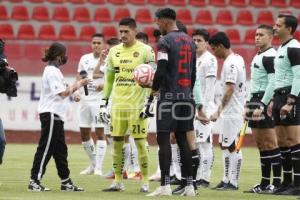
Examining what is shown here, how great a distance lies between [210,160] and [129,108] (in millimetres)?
2238

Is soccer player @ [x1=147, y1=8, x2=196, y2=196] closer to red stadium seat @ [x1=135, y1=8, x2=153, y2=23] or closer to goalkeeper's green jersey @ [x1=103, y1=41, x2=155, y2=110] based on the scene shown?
goalkeeper's green jersey @ [x1=103, y1=41, x2=155, y2=110]

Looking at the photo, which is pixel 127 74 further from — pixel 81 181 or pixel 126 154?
pixel 126 154

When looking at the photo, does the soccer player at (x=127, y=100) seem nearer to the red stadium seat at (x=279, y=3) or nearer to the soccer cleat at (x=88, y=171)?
the soccer cleat at (x=88, y=171)

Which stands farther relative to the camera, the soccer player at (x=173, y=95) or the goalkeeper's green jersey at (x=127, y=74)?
the goalkeeper's green jersey at (x=127, y=74)

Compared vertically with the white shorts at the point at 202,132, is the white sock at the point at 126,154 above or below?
below

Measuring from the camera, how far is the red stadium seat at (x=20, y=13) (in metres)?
26.3

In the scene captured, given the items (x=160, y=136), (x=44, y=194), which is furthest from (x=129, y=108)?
(x=44, y=194)

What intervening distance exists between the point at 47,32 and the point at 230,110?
46.3 ft

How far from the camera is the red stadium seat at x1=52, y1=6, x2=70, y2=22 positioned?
2630 cm

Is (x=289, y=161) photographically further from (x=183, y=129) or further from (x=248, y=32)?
(x=248, y=32)

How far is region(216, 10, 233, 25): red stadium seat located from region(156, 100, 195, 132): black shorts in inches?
620

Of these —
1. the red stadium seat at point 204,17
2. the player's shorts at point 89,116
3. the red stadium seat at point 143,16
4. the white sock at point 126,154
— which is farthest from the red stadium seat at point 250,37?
the white sock at point 126,154

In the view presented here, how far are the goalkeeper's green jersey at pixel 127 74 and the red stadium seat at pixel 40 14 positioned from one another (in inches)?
594

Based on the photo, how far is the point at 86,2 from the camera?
1052 inches
